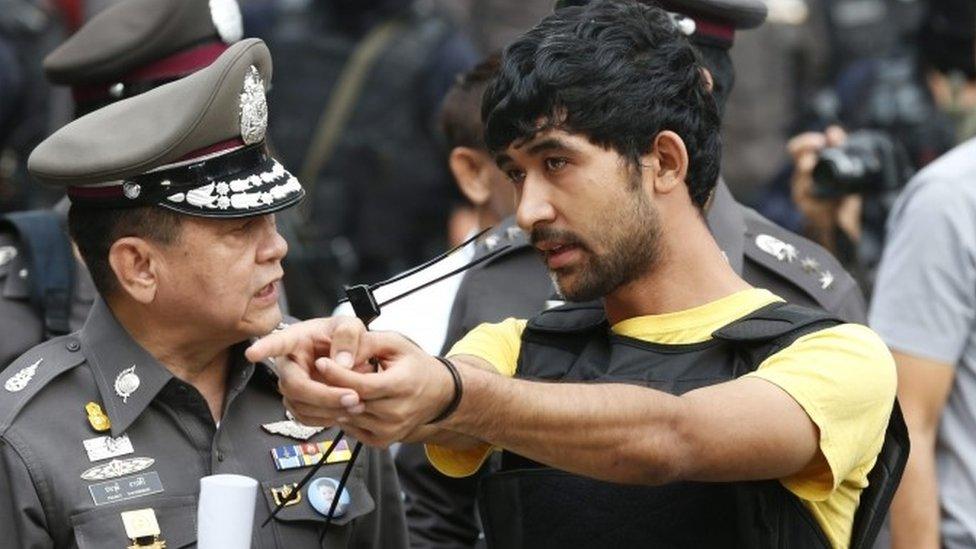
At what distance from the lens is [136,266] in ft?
12.7

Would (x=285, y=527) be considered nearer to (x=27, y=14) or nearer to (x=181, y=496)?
(x=181, y=496)

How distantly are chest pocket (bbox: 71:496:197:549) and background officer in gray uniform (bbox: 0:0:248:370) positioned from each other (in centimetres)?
91

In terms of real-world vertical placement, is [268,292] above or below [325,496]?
above

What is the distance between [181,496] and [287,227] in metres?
2.53

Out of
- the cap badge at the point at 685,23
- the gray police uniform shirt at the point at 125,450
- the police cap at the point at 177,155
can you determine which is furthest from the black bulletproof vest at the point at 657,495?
the cap badge at the point at 685,23

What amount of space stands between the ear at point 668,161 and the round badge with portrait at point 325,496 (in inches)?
33.3

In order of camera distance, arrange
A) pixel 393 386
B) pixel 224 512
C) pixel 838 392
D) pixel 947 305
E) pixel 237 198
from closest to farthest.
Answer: pixel 393 386 < pixel 224 512 < pixel 838 392 < pixel 237 198 < pixel 947 305

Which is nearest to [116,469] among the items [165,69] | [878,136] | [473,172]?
[165,69]

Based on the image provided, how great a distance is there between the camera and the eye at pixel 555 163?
11.5 feet

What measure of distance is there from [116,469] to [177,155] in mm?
584

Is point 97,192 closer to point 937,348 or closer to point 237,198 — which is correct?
point 237,198

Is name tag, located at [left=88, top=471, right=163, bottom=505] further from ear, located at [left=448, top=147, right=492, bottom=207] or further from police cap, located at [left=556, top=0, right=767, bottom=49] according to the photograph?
ear, located at [left=448, top=147, right=492, bottom=207]

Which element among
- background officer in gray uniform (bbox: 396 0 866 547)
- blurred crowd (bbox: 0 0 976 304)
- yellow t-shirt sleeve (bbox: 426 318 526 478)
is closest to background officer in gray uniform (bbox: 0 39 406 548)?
yellow t-shirt sleeve (bbox: 426 318 526 478)

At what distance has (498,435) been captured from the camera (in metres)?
3.14
